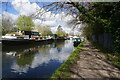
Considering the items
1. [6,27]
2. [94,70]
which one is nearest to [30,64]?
[94,70]

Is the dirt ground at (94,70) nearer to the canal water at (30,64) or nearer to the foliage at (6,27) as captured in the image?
the canal water at (30,64)

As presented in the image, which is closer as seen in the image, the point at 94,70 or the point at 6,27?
the point at 94,70

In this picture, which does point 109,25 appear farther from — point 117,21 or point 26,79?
point 26,79

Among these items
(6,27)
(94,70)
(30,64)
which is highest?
(6,27)

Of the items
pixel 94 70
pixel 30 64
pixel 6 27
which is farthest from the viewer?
pixel 6 27

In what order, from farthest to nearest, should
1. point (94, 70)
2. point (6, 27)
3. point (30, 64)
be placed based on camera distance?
point (6, 27), point (30, 64), point (94, 70)

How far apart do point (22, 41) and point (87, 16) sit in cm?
1866

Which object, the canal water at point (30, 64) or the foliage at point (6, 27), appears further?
the foliage at point (6, 27)

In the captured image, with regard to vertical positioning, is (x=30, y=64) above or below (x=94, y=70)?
below

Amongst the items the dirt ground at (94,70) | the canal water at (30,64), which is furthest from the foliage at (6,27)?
the dirt ground at (94,70)

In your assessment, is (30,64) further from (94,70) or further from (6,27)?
(6,27)

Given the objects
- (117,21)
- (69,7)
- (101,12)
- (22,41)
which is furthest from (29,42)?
(117,21)

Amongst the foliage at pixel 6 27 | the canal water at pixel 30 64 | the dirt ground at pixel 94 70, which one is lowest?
the canal water at pixel 30 64

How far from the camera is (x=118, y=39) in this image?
5.96 meters
